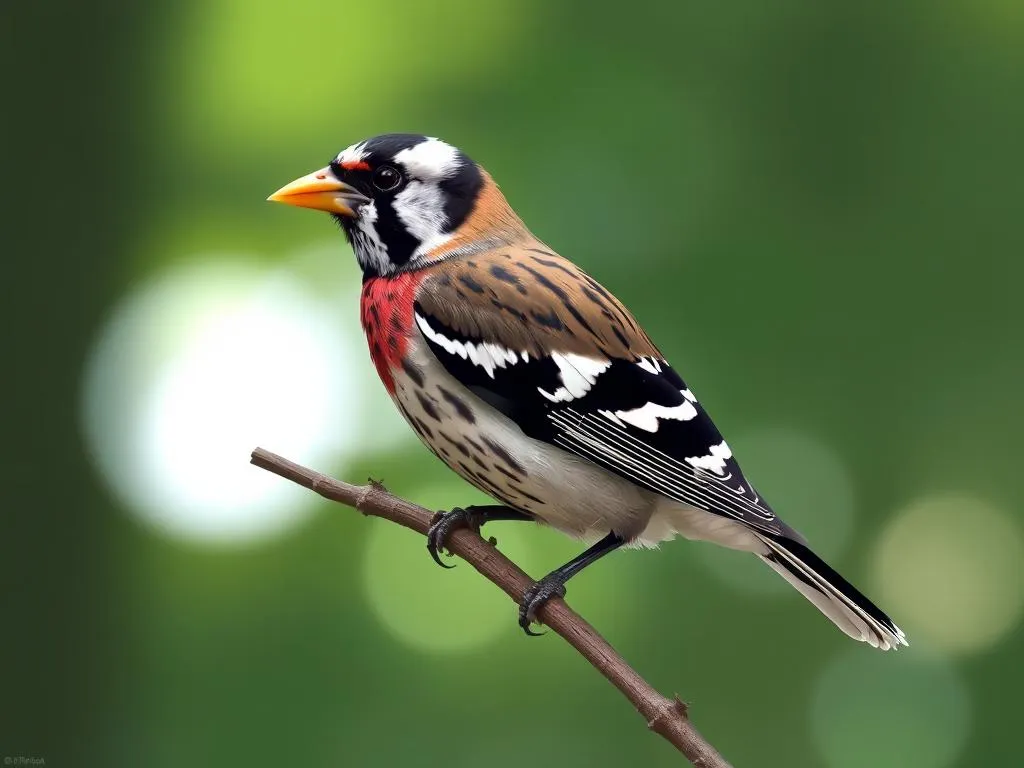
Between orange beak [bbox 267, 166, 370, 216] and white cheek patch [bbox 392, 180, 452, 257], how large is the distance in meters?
0.10

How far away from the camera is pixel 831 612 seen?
2975 millimetres

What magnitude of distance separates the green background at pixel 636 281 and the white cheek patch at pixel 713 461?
10.3ft

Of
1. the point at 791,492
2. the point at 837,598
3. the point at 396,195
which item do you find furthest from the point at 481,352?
the point at 791,492

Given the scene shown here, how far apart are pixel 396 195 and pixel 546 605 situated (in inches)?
45.2

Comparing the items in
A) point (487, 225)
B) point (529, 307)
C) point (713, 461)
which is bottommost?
point (713, 461)

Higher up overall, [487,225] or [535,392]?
[487,225]

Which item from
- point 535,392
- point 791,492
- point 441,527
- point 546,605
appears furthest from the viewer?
point 791,492

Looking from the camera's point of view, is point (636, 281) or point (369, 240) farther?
point (636, 281)

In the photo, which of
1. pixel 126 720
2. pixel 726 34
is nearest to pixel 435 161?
pixel 126 720

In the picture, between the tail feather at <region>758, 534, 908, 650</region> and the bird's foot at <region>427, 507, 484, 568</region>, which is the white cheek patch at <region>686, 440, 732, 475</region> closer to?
the tail feather at <region>758, 534, 908, 650</region>

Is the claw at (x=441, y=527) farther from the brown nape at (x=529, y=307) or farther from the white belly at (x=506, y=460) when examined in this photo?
the brown nape at (x=529, y=307)

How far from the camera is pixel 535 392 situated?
9.87 feet

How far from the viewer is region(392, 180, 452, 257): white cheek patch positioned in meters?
3.27

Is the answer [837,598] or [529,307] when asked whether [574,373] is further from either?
[837,598]
